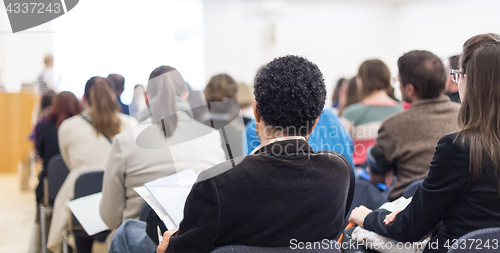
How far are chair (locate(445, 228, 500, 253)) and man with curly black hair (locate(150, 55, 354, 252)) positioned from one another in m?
0.27

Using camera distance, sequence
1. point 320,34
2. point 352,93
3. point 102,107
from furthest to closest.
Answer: point 320,34 → point 352,93 → point 102,107

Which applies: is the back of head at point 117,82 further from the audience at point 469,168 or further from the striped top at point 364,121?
the audience at point 469,168

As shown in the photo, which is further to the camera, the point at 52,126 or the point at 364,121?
the point at 52,126

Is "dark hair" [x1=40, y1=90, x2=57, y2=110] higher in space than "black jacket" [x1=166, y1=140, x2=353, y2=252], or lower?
lower

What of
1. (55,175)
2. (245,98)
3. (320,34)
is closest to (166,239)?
(55,175)

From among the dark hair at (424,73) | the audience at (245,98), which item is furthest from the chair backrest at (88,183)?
the dark hair at (424,73)

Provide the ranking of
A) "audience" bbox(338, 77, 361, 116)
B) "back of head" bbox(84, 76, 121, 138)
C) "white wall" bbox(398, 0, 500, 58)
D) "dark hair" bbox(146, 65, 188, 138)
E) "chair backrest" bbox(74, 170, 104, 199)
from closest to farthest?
"dark hair" bbox(146, 65, 188, 138), "chair backrest" bbox(74, 170, 104, 199), "back of head" bbox(84, 76, 121, 138), "audience" bbox(338, 77, 361, 116), "white wall" bbox(398, 0, 500, 58)

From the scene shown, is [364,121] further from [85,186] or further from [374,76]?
[85,186]

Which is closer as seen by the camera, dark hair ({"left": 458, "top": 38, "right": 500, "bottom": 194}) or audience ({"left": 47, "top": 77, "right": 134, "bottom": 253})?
dark hair ({"left": 458, "top": 38, "right": 500, "bottom": 194})

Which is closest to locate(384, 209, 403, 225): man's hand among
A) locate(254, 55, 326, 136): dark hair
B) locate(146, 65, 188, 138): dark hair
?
locate(254, 55, 326, 136): dark hair

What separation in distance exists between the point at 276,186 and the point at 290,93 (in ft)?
0.69

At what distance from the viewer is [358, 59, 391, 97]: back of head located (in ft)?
7.65

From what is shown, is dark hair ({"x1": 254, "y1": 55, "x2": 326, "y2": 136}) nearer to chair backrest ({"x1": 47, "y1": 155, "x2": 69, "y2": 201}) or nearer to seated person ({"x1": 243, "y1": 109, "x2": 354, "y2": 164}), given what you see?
seated person ({"x1": 243, "y1": 109, "x2": 354, "y2": 164})

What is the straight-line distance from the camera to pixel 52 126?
2.56m
